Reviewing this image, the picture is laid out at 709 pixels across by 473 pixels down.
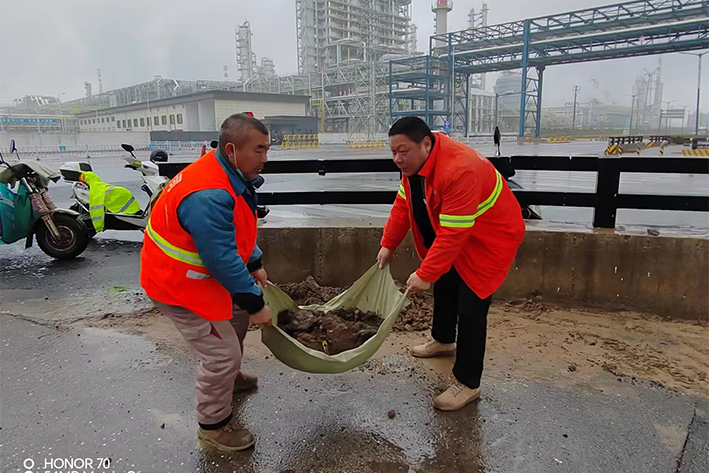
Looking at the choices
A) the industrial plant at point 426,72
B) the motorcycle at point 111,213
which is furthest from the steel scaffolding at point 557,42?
the motorcycle at point 111,213

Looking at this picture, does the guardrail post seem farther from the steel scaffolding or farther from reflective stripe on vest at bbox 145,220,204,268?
the steel scaffolding

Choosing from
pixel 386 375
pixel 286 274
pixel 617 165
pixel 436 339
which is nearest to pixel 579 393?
pixel 436 339

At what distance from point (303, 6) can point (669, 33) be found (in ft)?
211

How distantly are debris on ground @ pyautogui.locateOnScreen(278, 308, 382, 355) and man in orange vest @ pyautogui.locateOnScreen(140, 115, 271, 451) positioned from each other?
0.73 m

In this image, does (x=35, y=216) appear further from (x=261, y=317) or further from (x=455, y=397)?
(x=455, y=397)

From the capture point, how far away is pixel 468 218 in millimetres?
2420

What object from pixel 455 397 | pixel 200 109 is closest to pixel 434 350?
pixel 455 397

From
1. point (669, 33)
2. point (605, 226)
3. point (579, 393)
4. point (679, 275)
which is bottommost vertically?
point (579, 393)

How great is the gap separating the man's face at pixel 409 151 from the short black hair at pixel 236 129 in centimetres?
75

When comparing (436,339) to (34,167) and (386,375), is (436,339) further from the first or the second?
(34,167)

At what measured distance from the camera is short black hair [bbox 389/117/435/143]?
2.48 metres

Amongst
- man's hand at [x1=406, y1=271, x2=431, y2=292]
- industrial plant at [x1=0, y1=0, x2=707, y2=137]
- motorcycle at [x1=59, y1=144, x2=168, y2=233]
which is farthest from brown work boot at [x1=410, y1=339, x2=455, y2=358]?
industrial plant at [x1=0, y1=0, x2=707, y2=137]

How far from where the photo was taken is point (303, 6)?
8538 centimetres

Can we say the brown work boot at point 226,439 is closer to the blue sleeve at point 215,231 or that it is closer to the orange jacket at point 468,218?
the blue sleeve at point 215,231
